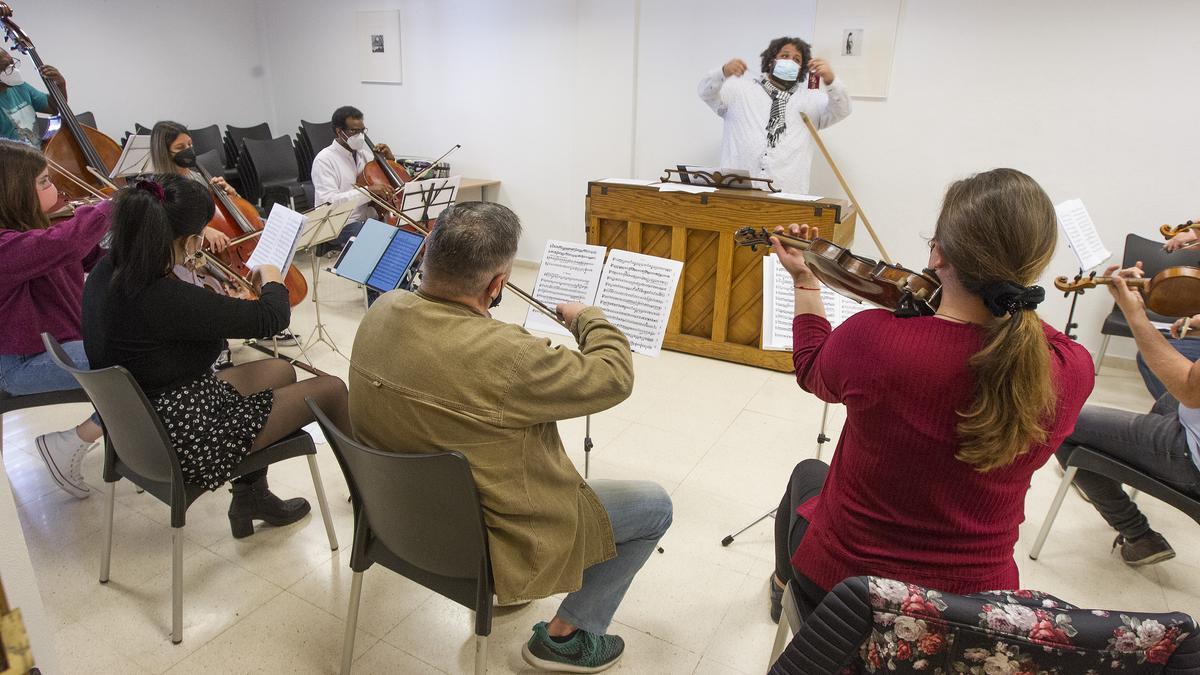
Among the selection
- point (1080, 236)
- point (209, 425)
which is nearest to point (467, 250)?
point (209, 425)

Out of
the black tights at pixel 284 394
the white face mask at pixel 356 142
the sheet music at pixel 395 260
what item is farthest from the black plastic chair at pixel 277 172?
the black tights at pixel 284 394

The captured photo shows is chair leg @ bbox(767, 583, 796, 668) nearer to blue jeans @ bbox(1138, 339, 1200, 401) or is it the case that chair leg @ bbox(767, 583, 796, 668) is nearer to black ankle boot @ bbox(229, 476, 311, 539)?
black ankle boot @ bbox(229, 476, 311, 539)

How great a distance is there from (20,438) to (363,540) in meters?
2.22

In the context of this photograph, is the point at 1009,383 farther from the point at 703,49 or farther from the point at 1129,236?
the point at 703,49

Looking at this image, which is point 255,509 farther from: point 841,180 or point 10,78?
point 841,180

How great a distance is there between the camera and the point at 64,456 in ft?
8.00

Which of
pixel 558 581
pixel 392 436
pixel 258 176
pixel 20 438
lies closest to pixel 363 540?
pixel 392 436

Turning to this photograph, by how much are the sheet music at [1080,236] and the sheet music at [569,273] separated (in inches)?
74.8

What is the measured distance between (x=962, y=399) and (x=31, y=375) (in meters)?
2.56

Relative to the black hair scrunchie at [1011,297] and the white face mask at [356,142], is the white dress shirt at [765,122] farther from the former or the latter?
the black hair scrunchie at [1011,297]

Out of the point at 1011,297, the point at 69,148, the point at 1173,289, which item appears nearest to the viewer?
the point at 1011,297

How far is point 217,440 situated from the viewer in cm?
184

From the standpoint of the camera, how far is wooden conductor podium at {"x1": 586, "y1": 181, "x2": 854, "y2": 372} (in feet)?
11.4

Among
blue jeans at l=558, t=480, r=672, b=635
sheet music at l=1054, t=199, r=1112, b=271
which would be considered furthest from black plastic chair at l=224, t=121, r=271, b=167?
sheet music at l=1054, t=199, r=1112, b=271
